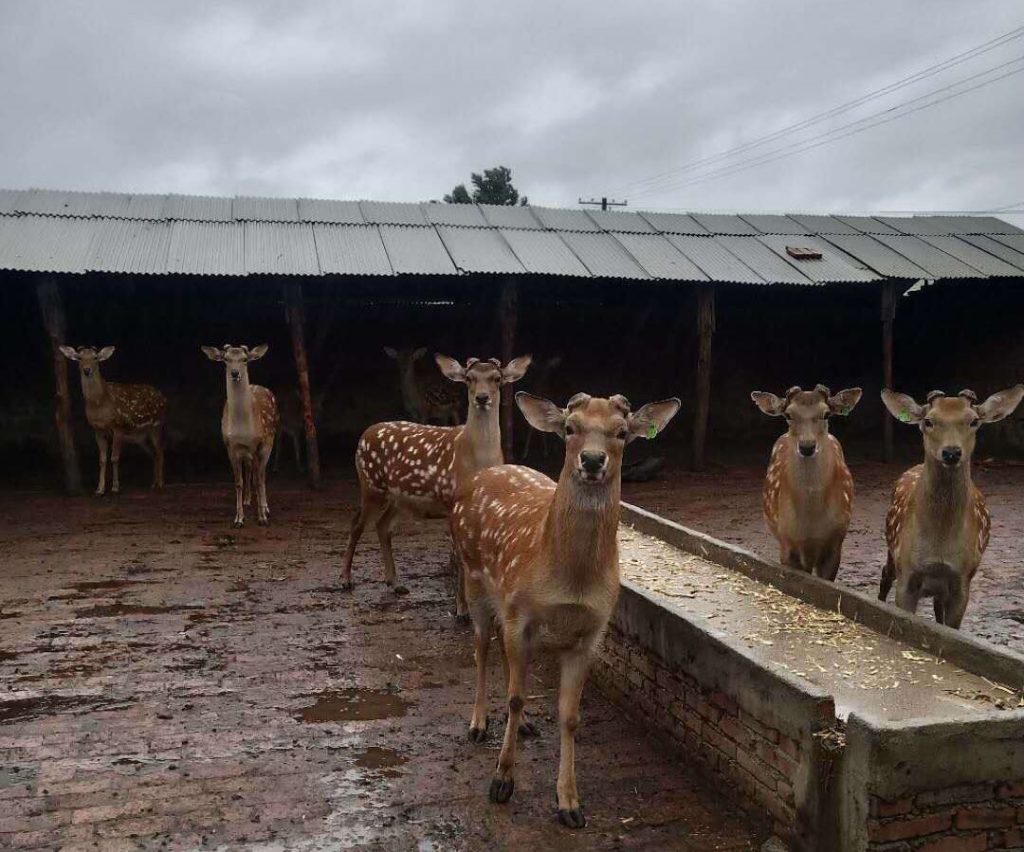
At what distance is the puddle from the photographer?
4.93m

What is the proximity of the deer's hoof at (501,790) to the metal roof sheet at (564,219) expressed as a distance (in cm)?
1184

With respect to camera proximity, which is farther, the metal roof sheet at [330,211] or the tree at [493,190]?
the tree at [493,190]

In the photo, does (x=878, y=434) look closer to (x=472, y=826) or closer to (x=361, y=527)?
(x=361, y=527)

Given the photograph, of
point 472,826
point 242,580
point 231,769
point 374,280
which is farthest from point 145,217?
point 472,826

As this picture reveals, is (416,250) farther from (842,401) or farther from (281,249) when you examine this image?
(842,401)

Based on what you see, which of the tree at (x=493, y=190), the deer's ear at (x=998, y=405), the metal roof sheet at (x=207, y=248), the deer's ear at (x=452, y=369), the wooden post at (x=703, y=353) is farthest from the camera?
the tree at (x=493, y=190)

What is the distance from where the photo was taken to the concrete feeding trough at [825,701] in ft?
10.3

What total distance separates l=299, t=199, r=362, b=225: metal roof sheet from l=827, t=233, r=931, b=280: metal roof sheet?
828 cm

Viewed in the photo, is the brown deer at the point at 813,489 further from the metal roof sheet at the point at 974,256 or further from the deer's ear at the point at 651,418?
the metal roof sheet at the point at 974,256

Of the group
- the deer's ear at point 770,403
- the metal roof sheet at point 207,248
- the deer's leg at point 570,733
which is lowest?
the deer's leg at point 570,733

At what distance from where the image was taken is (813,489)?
5672mm

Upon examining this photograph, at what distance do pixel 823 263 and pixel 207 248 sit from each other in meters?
9.44

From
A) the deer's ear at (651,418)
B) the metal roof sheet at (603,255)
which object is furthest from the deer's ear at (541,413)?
the metal roof sheet at (603,255)

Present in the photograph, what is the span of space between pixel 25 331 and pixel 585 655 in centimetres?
1324
